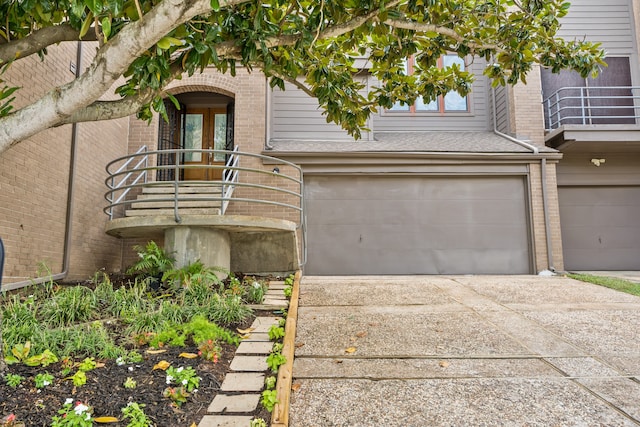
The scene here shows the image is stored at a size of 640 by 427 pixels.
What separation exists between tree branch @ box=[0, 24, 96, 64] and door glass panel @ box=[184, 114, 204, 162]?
6.30 meters

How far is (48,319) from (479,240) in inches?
316

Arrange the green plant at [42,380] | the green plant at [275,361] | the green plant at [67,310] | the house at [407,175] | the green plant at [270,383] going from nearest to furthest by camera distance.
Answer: the green plant at [42,380], the green plant at [270,383], the green plant at [275,361], the green plant at [67,310], the house at [407,175]

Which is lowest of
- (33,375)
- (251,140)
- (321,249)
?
(33,375)

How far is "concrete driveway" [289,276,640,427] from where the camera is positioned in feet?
8.14

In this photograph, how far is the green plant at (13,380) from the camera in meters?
2.48

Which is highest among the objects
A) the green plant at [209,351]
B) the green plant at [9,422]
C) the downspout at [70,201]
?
the downspout at [70,201]

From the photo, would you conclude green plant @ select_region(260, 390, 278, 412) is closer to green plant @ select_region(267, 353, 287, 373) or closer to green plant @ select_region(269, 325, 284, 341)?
green plant @ select_region(267, 353, 287, 373)

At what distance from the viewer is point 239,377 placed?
286 cm

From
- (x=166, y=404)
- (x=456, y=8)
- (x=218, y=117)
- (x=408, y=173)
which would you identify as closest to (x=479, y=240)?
(x=408, y=173)

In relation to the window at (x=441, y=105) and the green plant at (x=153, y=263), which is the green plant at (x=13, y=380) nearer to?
the green plant at (x=153, y=263)

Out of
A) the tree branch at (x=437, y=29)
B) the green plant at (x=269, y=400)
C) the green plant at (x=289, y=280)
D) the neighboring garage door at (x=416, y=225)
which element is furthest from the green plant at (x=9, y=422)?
the neighboring garage door at (x=416, y=225)

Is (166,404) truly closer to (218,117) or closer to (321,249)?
(321,249)

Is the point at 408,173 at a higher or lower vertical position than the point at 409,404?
higher

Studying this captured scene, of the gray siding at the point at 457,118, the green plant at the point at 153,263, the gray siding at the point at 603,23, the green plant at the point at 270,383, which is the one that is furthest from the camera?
the gray siding at the point at 457,118
